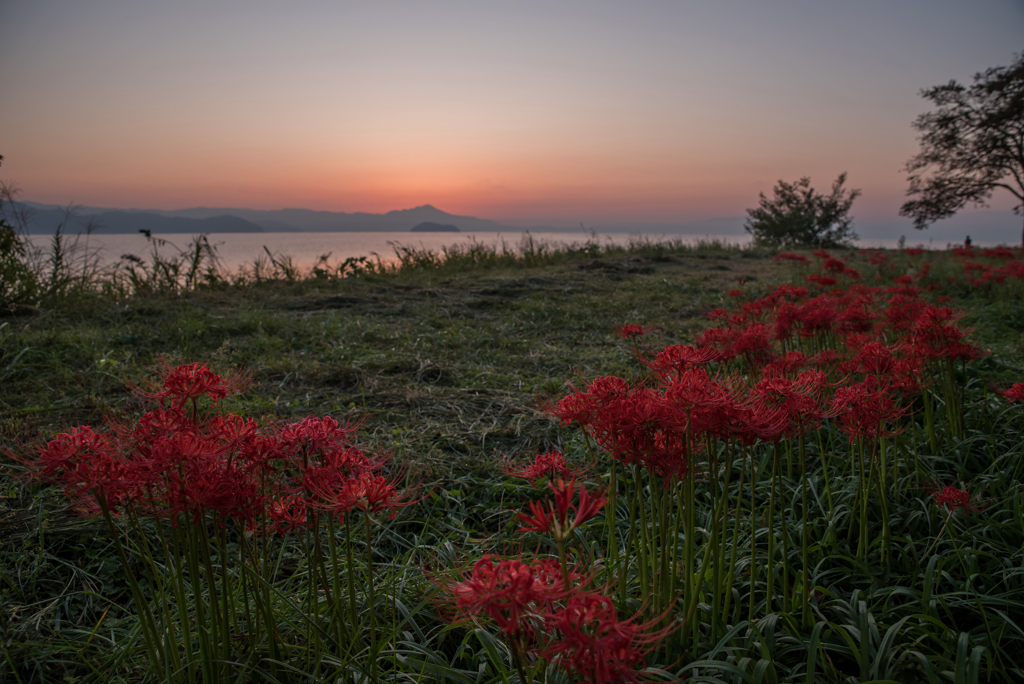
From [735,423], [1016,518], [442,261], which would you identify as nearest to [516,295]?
[442,261]

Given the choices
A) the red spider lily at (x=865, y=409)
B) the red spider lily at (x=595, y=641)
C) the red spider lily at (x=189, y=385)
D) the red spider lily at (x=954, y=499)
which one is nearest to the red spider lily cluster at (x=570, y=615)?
the red spider lily at (x=595, y=641)

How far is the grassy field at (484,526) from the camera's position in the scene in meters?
1.37

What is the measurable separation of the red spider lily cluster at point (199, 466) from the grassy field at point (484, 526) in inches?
6.1

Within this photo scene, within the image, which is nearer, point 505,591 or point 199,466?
point 505,591

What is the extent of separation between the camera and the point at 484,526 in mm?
2479

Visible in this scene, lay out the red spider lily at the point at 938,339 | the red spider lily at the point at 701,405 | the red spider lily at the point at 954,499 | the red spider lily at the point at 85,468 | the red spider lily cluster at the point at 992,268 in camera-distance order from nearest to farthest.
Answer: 1. the red spider lily at the point at 85,468
2. the red spider lily at the point at 701,405
3. the red spider lily at the point at 954,499
4. the red spider lily at the point at 938,339
5. the red spider lily cluster at the point at 992,268

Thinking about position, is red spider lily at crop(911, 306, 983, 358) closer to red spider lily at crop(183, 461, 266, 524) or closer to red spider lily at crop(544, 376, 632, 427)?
red spider lily at crop(544, 376, 632, 427)

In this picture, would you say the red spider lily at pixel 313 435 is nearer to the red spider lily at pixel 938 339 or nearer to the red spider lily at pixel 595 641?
the red spider lily at pixel 595 641

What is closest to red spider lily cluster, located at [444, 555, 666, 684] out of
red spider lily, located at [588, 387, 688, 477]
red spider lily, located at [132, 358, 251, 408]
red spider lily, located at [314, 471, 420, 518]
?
red spider lily, located at [314, 471, 420, 518]

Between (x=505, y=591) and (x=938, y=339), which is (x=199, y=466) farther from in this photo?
(x=938, y=339)

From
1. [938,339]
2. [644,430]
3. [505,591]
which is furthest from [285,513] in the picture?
[938,339]

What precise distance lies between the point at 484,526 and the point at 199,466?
1662 millimetres

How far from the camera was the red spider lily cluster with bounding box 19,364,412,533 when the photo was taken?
986mm

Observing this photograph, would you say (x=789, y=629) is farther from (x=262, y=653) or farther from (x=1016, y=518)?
(x=262, y=653)
